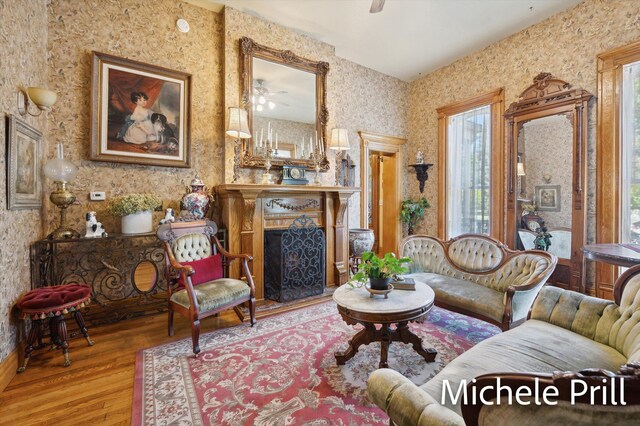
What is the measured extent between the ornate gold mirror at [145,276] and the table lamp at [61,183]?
681mm

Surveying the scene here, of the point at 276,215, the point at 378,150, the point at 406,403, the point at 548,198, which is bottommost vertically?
the point at 406,403

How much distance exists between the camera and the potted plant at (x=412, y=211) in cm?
553

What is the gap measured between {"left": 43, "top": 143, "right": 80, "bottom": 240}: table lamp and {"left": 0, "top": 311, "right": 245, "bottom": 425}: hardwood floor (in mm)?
1006

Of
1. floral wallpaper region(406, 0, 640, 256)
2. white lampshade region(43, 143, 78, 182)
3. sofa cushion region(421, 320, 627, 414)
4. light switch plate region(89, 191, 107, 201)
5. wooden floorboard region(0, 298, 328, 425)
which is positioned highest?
floral wallpaper region(406, 0, 640, 256)

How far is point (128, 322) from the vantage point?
3.07m

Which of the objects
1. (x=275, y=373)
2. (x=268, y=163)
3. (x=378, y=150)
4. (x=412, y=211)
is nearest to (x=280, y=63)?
(x=268, y=163)

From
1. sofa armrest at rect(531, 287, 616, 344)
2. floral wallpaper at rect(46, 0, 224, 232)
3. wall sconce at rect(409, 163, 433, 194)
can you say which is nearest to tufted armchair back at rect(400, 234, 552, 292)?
sofa armrest at rect(531, 287, 616, 344)

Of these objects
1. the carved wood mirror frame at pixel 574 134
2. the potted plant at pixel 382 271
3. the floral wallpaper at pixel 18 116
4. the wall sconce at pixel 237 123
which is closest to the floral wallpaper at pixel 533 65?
the carved wood mirror frame at pixel 574 134

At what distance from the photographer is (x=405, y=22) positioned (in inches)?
154

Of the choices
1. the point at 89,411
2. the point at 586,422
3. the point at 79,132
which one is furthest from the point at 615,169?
the point at 79,132

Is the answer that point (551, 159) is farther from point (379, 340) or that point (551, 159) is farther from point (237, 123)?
point (237, 123)

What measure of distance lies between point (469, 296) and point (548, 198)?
2336 millimetres

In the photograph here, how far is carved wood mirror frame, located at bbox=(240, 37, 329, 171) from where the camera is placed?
Answer: 3.72m

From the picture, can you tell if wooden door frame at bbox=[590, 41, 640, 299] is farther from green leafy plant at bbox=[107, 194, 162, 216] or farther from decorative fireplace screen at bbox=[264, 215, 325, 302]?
green leafy plant at bbox=[107, 194, 162, 216]
